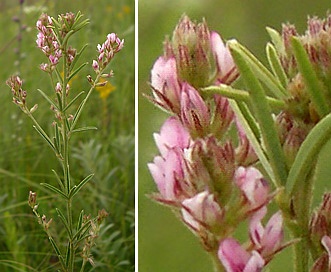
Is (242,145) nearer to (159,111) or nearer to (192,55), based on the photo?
(192,55)

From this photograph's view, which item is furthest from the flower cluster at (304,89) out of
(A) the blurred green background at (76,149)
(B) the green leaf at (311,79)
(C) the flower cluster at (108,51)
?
(A) the blurred green background at (76,149)

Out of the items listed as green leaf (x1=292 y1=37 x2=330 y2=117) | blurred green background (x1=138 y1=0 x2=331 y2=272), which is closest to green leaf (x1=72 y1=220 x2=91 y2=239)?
blurred green background (x1=138 y1=0 x2=331 y2=272)

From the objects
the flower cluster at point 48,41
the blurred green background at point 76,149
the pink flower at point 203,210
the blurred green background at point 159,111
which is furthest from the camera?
the blurred green background at point 76,149

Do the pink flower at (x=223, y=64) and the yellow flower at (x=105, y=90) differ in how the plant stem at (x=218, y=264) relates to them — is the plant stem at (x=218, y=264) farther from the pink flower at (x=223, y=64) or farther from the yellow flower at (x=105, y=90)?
the yellow flower at (x=105, y=90)

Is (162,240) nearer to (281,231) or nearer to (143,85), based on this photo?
(143,85)

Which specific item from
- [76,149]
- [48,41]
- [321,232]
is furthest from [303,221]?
[76,149]

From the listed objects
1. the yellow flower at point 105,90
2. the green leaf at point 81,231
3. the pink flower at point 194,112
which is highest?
the pink flower at point 194,112

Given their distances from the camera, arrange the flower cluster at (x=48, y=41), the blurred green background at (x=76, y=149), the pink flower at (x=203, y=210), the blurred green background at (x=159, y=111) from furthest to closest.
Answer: the blurred green background at (x=76, y=149), the blurred green background at (x=159, y=111), the flower cluster at (x=48, y=41), the pink flower at (x=203, y=210)
